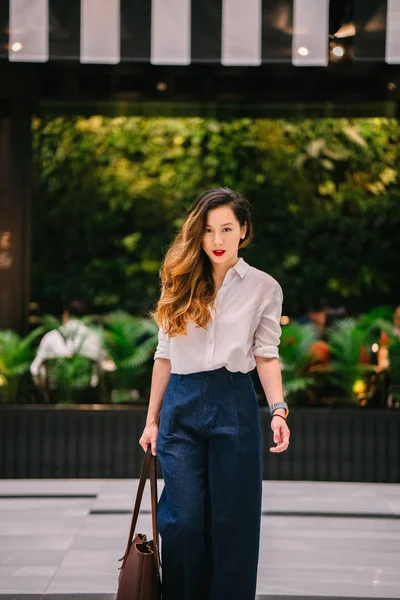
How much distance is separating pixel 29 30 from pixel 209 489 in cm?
435

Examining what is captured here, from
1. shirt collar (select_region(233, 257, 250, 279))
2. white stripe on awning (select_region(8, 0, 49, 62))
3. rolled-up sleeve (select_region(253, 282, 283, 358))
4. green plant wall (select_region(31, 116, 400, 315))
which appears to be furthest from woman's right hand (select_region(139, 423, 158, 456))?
green plant wall (select_region(31, 116, 400, 315))

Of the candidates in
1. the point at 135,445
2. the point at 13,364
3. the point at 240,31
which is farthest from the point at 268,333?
the point at 13,364

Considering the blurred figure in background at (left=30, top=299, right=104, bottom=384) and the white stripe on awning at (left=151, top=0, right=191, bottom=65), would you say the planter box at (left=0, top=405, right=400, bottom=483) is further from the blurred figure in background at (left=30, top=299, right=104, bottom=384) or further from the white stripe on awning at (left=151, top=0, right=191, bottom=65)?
the white stripe on awning at (left=151, top=0, right=191, bottom=65)

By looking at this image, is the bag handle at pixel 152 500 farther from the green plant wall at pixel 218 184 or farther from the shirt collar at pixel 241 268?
the green plant wall at pixel 218 184

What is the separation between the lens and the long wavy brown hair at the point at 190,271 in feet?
11.4

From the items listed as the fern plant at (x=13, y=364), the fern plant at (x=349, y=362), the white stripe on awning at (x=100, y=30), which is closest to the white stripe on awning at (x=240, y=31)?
the white stripe on awning at (x=100, y=30)

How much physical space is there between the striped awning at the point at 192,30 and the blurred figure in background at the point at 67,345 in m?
2.57

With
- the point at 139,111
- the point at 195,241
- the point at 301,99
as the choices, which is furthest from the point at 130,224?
the point at 195,241

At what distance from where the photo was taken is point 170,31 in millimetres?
6754

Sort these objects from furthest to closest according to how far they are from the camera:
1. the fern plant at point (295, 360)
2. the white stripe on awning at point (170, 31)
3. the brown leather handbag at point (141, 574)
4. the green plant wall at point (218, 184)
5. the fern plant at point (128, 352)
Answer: the green plant wall at point (218, 184)
the fern plant at point (128, 352)
the fern plant at point (295, 360)
the white stripe on awning at point (170, 31)
the brown leather handbag at point (141, 574)

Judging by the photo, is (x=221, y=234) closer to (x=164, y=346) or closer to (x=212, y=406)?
(x=164, y=346)

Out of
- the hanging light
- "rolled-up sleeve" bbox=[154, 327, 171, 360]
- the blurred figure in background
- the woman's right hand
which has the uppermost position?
the hanging light

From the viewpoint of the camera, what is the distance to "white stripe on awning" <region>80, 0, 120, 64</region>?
6742mm

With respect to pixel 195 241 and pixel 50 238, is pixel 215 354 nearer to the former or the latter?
pixel 195 241
